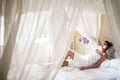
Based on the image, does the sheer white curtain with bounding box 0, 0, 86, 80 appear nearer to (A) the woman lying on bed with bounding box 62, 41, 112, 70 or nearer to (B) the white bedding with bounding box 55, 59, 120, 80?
(B) the white bedding with bounding box 55, 59, 120, 80

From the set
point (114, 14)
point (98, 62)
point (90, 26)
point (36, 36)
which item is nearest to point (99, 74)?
point (98, 62)

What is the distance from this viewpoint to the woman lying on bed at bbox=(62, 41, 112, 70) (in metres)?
2.78

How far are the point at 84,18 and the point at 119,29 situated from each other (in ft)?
2.55

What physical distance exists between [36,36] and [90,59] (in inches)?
62.3

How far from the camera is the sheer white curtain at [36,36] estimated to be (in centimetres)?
152

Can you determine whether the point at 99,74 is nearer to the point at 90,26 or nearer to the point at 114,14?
the point at 90,26

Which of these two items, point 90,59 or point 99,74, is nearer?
point 99,74

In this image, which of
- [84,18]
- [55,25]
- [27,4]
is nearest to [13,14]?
[27,4]

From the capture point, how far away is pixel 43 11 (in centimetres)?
156

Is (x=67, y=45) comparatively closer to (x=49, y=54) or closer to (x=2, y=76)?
(x=49, y=54)

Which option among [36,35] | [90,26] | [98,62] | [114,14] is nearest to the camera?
[36,35]

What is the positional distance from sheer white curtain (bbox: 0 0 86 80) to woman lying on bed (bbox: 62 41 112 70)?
3.88ft

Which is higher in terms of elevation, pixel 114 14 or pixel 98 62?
pixel 114 14

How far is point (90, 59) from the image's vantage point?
290cm
